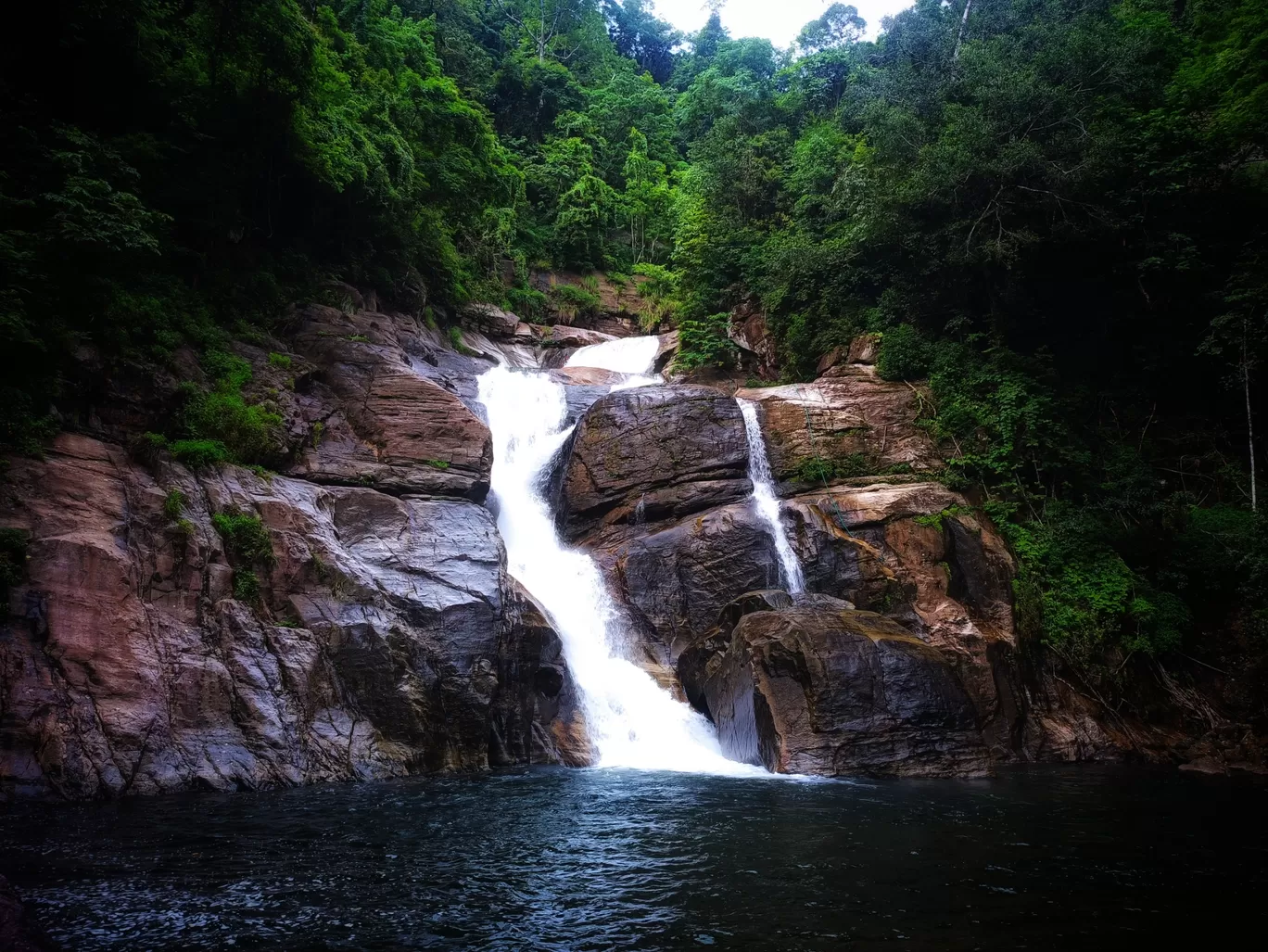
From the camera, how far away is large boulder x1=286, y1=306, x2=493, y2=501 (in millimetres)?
16156

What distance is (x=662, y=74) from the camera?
63531 millimetres

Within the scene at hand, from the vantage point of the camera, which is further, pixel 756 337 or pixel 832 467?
pixel 756 337

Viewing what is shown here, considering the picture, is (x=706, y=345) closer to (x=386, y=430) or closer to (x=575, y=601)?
(x=575, y=601)

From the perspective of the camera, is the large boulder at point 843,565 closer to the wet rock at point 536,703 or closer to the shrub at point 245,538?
the wet rock at point 536,703

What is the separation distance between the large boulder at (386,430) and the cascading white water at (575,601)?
251cm

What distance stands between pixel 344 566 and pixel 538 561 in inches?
239

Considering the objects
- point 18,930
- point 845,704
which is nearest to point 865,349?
point 845,704

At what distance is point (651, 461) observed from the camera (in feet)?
65.5

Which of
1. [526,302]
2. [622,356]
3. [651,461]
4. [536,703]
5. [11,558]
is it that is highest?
[526,302]

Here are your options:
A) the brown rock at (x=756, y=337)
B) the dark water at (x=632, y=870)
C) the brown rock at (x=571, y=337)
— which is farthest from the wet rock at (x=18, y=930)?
the brown rock at (x=571, y=337)

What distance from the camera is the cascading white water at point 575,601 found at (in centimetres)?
1470

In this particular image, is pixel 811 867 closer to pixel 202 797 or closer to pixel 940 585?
pixel 202 797

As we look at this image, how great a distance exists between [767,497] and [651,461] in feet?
11.0

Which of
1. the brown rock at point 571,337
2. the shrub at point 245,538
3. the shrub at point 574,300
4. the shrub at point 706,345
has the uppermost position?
the shrub at point 574,300
